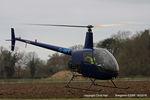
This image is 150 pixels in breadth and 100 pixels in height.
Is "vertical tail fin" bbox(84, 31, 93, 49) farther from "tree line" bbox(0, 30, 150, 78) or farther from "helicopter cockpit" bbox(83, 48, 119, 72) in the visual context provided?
"tree line" bbox(0, 30, 150, 78)

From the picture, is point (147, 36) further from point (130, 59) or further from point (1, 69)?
point (1, 69)

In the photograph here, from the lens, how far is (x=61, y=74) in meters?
49.2

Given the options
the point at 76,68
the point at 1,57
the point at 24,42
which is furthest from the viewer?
the point at 1,57

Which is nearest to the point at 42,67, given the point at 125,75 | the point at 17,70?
the point at 17,70

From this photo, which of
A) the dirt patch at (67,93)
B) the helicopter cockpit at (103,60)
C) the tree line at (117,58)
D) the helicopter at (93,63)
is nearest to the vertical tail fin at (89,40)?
the helicopter at (93,63)

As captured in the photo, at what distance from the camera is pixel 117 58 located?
129 ft

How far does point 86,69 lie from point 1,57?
28.8 meters

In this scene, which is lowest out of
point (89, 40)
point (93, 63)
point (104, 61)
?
point (93, 63)

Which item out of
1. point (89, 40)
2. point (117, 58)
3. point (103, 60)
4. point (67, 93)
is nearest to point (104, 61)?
point (103, 60)

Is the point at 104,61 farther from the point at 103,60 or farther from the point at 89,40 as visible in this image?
the point at 89,40

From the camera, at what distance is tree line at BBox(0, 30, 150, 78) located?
111 ft

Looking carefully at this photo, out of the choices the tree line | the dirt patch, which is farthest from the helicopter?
the tree line

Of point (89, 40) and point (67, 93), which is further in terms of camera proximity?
point (89, 40)

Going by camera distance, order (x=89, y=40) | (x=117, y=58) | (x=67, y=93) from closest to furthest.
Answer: (x=67, y=93) < (x=89, y=40) < (x=117, y=58)
